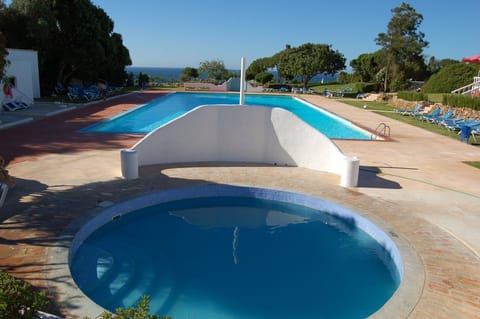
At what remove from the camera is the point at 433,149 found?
12.0 meters

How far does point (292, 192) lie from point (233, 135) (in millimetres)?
2501

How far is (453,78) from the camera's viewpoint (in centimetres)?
3058

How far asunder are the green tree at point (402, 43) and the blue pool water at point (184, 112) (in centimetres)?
1319

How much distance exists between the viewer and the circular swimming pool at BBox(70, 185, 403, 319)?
4672 millimetres

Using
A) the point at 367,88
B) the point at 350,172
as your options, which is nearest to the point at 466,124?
the point at 350,172

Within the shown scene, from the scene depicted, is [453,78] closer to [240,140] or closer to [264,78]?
[264,78]

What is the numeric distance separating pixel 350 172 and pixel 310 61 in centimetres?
3628

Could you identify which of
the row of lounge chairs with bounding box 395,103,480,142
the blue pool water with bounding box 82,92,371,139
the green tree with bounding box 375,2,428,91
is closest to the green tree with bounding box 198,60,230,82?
the blue pool water with bounding box 82,92,371,139

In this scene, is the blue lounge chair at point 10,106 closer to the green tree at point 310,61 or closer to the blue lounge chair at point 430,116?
the blue lounge chair at point 430,116

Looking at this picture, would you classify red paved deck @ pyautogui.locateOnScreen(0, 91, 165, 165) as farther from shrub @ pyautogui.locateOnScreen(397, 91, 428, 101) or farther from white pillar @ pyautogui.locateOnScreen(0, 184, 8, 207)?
shrub @ pyautogui.locateOnScreen(397, 91, 428, 101)

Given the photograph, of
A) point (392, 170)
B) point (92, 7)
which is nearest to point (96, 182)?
point (392, 170)

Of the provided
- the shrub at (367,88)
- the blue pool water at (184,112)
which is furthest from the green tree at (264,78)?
the blue pool water at (184,112)

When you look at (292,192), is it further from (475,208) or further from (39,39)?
(39,39)

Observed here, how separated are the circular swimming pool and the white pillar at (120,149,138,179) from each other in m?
1.02
